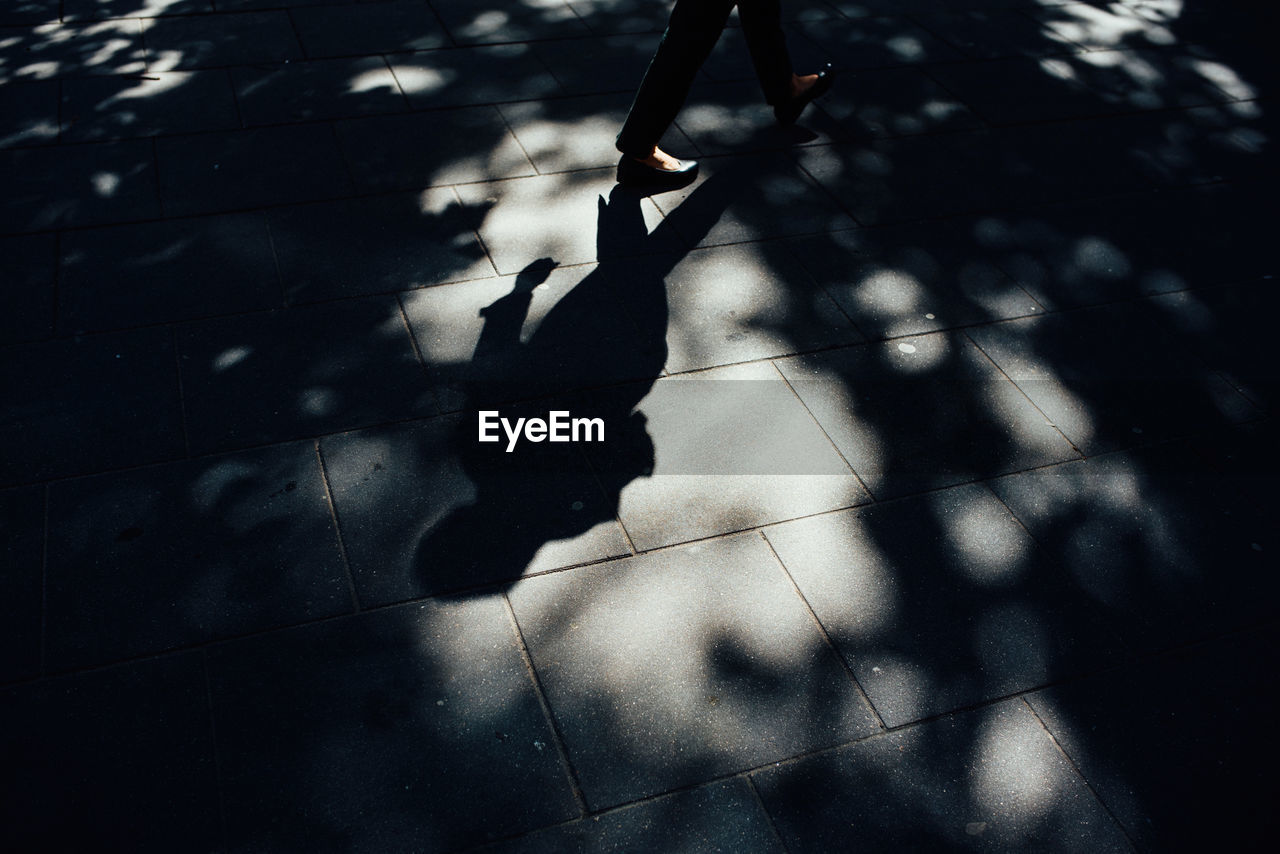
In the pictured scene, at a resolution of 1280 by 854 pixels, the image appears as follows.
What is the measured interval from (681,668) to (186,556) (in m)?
1.76

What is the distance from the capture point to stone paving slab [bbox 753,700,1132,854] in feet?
9.18

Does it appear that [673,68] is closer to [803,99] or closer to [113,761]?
[803,99]

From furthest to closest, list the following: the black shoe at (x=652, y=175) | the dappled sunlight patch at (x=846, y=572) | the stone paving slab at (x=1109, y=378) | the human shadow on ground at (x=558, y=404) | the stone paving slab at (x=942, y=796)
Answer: the black shoe at (x=652, y=175) → the stone paving slab at (x=1109, y=378) → the human shadow on ground at (x=558, y=404) → the dappled sunlight patch at (x=846, y=572) → the stone paving slab at (x=942, y=796)

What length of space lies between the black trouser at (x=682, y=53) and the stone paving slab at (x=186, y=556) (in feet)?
8.43

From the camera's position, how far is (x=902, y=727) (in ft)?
10.0

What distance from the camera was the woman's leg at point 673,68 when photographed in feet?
15.9

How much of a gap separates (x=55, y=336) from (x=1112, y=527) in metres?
4.45

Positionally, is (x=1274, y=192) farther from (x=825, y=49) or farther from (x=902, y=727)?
(x=902, y=727)

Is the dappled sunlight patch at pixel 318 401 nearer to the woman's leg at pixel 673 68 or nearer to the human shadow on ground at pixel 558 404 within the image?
the human shadow on ground at pixel 558 404

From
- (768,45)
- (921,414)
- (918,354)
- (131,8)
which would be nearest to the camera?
(921,414)

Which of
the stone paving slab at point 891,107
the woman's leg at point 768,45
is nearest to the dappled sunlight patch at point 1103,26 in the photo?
the stone paving slab at point 891,107


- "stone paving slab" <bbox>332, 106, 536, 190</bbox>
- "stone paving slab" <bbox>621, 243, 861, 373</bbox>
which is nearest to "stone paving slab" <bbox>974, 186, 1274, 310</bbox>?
"stone paving slab" <bbox>621, 243, 861, 373</bbox>

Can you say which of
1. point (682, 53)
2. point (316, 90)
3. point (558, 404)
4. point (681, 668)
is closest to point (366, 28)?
point (316, 90)

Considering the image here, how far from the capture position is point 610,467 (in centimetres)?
377
